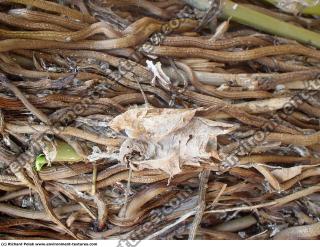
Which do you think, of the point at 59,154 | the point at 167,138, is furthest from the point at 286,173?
the point at 59,154

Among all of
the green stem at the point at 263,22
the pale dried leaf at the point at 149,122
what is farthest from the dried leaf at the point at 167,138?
the green stem at the point at 263,22

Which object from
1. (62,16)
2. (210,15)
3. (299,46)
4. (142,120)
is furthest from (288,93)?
(62,16)

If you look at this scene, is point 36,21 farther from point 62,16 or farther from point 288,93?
point 288,93

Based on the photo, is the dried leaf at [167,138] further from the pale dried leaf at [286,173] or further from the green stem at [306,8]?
the green stem at [306,8]

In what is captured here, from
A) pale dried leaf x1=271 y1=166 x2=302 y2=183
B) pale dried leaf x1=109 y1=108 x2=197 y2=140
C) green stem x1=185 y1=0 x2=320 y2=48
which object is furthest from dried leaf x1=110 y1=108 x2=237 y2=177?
green stem x1=185 y1=0 x2=320 y2=48

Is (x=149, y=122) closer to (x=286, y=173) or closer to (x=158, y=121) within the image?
(x=158, y=121)

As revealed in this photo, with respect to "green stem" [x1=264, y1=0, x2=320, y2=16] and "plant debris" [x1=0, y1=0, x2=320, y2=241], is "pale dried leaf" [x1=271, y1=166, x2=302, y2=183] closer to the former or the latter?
"plant debris" [x1=0, y1=0, x2=320, y2=241]
